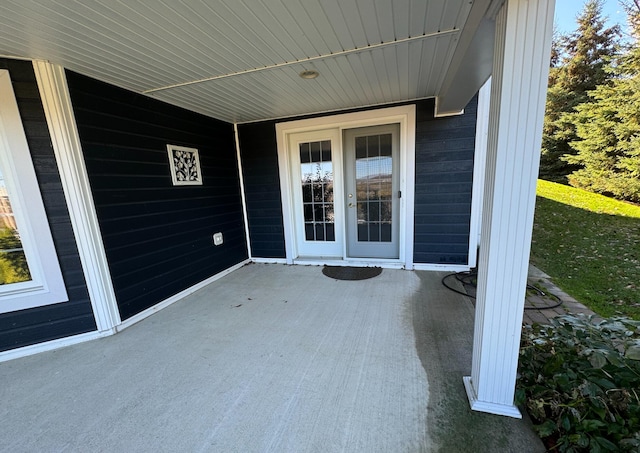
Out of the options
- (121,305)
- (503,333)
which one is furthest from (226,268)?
(503,333)

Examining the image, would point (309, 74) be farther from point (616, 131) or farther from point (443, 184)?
point (616, 131)

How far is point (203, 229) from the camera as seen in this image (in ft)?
11.1

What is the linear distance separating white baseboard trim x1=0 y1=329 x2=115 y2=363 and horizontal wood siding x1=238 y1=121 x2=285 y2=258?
226 centimetres

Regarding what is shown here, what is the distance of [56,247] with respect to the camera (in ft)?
6.84

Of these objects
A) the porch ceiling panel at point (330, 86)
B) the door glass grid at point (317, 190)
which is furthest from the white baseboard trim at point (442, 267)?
the porch ceiling panel at point (330, 86)

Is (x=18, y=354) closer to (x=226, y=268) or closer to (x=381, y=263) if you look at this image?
(x=226, y=268)

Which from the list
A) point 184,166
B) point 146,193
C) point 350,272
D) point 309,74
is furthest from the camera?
point 350,272

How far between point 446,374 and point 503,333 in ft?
1.85

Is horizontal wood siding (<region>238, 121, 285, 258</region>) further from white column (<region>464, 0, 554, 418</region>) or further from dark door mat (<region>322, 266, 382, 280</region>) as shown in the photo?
white column (<region>464, 0, 554, 418</region>)

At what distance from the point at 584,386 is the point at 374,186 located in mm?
2856

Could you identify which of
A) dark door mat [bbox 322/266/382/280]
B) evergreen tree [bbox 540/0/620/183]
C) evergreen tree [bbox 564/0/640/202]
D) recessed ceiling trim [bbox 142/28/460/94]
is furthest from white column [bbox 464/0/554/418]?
evergreen tree [bbox 540/0/620/183]

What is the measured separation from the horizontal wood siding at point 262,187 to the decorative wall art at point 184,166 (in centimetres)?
90

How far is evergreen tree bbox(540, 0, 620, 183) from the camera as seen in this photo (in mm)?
8305

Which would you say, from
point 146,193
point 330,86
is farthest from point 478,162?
point 146,193
